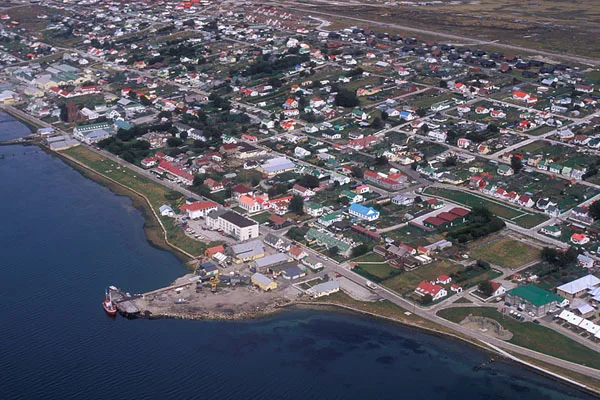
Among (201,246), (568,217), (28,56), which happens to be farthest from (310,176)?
(28,56)

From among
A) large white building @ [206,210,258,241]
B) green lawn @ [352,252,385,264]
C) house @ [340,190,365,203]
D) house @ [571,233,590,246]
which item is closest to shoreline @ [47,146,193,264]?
large white building @ [206,210,258,241]

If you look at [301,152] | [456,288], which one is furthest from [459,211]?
[301,152]

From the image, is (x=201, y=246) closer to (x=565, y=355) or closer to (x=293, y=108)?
(x=565, y=355)

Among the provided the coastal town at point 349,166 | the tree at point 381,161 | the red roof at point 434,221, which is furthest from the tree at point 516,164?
the red roof at point 434,221

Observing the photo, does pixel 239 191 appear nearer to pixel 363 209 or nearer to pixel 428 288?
pixel 363 209

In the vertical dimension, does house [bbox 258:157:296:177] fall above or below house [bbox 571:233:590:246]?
below

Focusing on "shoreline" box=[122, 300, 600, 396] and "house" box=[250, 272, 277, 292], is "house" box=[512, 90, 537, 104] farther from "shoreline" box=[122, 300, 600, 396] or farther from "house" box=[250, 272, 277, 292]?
"house" box=[250, 272, 277, 292]

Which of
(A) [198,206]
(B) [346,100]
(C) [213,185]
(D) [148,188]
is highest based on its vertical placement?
(B) [346,100]
